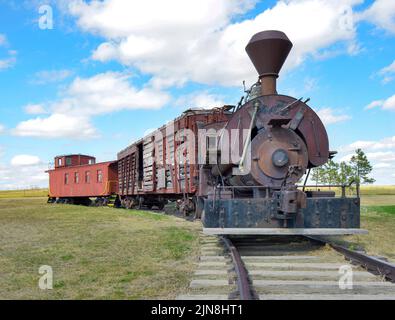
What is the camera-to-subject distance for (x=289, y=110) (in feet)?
26.1

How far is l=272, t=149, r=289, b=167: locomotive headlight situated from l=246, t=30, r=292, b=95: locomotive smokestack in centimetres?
148

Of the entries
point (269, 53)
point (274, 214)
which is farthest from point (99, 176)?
point (274, 214)

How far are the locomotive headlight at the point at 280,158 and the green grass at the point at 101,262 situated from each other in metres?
2.14

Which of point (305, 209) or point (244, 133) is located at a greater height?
point (244, 133)

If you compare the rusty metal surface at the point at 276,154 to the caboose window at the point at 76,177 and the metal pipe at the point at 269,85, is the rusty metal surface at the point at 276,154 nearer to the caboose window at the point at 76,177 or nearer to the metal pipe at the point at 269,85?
the metal pipe at the point at 269,85

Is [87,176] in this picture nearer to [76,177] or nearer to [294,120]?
[76,177]

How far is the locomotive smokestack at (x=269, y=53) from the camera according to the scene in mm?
8219

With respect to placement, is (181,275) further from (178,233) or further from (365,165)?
(365,165)

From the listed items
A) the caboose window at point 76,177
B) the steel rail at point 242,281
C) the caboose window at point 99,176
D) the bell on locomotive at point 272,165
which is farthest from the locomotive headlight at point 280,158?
the caboose window at point 76,177

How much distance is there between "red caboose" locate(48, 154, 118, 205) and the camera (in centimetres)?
2866

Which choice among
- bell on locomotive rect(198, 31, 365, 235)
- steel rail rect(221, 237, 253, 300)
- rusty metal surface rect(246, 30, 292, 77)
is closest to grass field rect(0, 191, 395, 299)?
steel rail rect(221, 237, 253, 300)

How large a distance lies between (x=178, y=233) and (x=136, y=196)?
12624 mm
